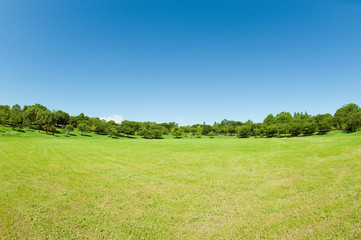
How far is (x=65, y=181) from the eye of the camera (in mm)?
13008

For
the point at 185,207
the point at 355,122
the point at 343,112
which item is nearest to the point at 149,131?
the point at 185,207

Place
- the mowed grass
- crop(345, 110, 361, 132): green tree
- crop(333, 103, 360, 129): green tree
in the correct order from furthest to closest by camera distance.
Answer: crop(333, 103, 360, 129): green tree → crop(345, 110, 361, 132): green tree → the mowed grass

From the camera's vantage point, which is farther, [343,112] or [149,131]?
[149,131]

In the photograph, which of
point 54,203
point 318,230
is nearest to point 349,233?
point 318,230

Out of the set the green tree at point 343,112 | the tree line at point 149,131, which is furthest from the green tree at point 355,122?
the green tree at point 343,112

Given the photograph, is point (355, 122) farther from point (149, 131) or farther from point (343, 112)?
point (149, 131)

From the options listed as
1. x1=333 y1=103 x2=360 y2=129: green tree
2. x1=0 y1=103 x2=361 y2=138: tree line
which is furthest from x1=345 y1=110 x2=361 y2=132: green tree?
x1=333 y1=103 x2=360 y2=129: green tree

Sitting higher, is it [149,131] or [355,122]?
[355,122]

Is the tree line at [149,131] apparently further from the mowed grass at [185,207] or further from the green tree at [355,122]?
the mowed grass at [185,207]

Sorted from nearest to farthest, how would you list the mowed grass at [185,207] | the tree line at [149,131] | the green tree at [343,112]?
the mowed grass at [185,207], the tree line at [149,131], the green tree at [343,112]

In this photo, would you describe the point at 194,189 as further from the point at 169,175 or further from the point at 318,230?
the point at 318,230

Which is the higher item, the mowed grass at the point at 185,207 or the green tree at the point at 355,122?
the green tree at the point at 355,122

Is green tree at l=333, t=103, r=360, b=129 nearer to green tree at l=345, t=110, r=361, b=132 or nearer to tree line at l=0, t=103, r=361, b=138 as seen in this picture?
tree line at l=0, t=103, r=361, b=138

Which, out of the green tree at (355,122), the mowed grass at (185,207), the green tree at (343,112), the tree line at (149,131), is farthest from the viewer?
the green tree at (343,112)
